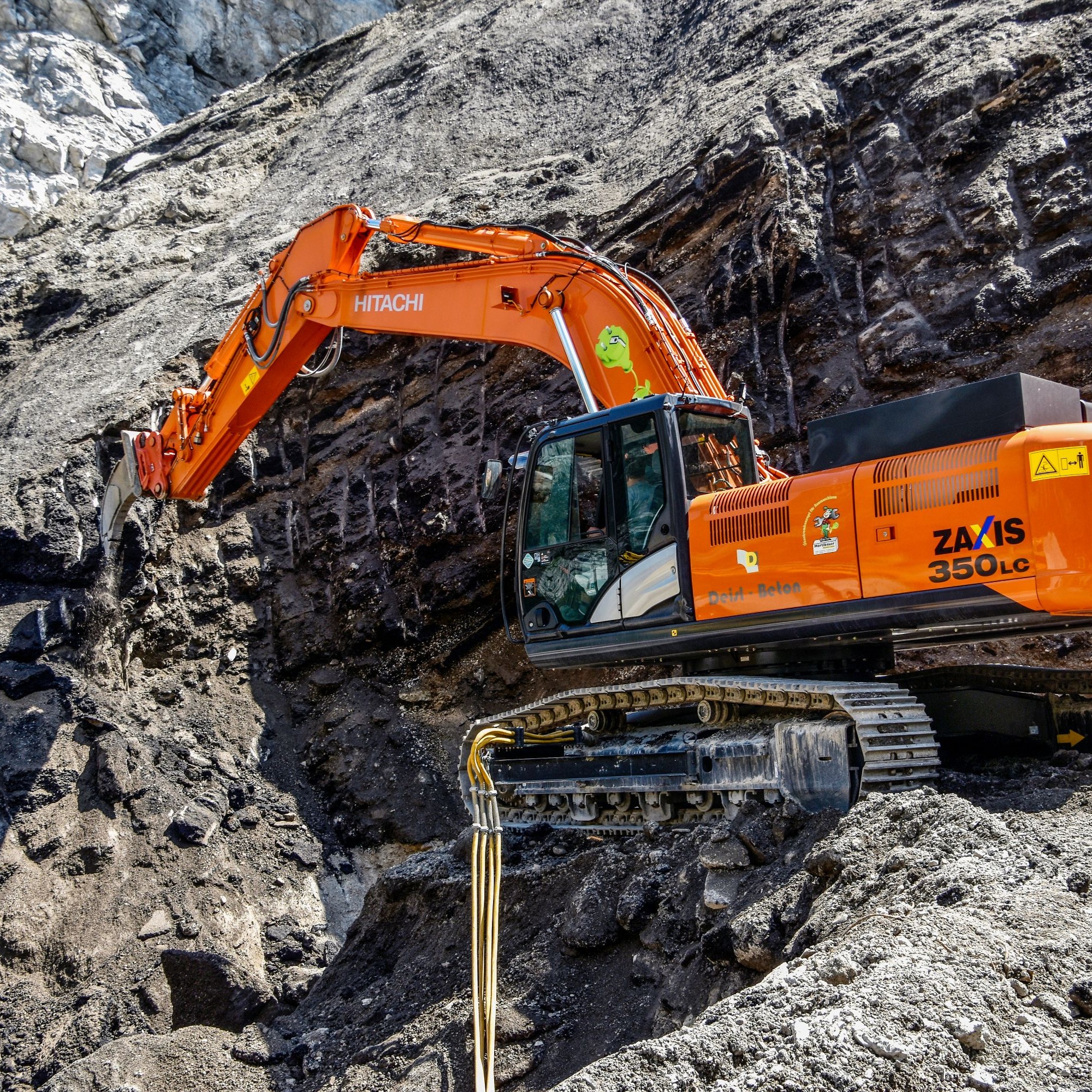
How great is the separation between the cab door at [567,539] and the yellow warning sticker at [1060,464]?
2398mm

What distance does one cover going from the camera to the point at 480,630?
10.2 m

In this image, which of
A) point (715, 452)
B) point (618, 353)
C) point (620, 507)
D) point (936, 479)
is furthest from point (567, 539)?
point (936, 479)

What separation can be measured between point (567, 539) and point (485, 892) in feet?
7.19

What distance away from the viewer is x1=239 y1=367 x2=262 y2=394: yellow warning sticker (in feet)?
30.6

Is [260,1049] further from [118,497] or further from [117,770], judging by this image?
[118,497]

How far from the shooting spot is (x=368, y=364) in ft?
39.1

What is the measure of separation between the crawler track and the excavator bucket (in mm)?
4577

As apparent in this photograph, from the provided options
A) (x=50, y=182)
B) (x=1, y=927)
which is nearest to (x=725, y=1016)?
(x=1, y=927)

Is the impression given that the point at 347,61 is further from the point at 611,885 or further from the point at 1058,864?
the point at 1058,864

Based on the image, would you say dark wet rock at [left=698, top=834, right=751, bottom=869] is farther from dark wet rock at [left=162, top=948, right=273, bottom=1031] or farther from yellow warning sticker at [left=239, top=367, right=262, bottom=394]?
yellow warning sticker at [left=239, top=367, right=262, bottom=394]

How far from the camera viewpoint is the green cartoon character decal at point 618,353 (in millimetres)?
7387

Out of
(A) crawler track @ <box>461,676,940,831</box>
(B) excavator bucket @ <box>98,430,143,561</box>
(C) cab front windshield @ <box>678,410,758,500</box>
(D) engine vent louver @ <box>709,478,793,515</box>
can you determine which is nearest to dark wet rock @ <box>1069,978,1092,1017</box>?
(A) crawler track @ <box>461,676,940,831</box>

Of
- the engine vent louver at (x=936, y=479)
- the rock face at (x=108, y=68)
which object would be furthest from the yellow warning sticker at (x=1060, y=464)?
the rock face at (x=108, y=68)

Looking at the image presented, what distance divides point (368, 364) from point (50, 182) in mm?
13890
